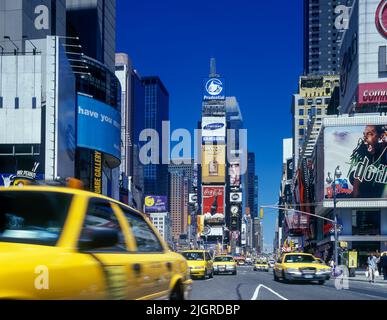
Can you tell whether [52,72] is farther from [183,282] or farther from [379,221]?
[183,282]

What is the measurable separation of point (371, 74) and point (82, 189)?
72.9 m

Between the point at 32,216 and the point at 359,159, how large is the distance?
64805 mm

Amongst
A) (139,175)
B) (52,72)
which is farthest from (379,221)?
(139,175)

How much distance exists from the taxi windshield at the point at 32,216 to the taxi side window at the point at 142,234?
134 cm

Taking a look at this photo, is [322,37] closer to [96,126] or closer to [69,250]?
[96,126]

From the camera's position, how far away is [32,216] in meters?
4.93

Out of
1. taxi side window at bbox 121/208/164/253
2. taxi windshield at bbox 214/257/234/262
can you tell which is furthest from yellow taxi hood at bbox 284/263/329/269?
taxi side window at bbox 121/208/164/253

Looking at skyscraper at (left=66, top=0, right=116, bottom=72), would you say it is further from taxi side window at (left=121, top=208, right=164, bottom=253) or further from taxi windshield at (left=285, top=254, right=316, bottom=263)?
taxi side window at (left=121, top=208, right=164, bottom=253)

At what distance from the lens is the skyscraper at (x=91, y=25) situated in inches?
3430

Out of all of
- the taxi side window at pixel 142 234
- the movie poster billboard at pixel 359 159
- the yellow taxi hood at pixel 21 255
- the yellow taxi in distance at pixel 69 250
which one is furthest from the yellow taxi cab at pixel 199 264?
the movie poster billboard at pixel 359 159

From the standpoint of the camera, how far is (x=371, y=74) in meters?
73.7

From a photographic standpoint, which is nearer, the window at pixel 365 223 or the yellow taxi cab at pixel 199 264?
the yellow taxi cab at pixel 199 264

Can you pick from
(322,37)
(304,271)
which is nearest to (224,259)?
(304,271)

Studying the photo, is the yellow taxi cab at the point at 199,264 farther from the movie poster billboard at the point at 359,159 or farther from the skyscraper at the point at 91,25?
the skyscraper at the point at 91,25
